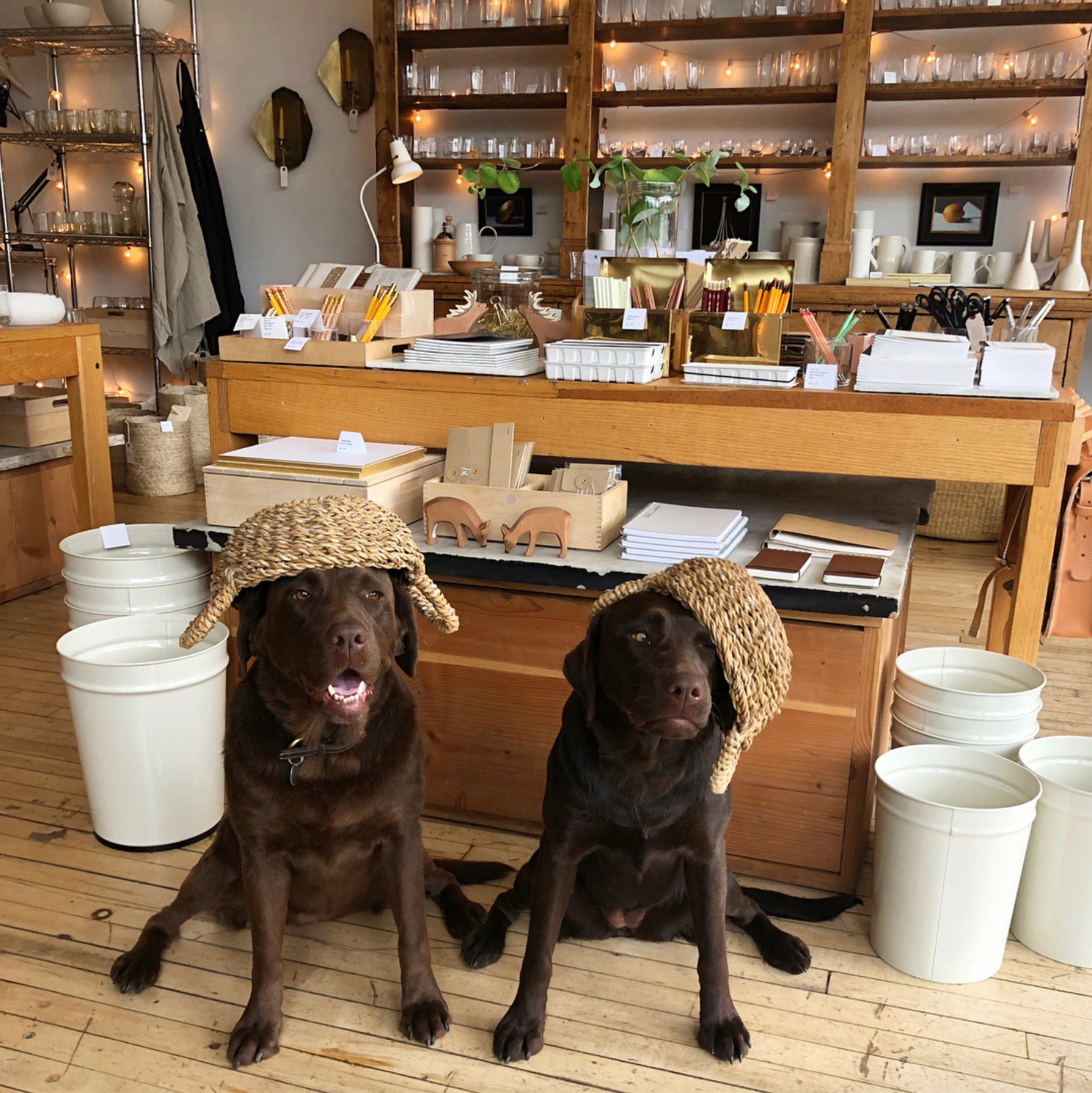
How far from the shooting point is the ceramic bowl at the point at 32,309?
11.2ft

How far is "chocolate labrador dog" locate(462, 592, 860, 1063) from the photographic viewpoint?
144 centimetres

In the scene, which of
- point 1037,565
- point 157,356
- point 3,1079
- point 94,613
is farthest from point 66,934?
point 157,356

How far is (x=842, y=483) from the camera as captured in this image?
289cm

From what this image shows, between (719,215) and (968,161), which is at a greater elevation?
(968,161)

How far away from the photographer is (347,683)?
4.73ft

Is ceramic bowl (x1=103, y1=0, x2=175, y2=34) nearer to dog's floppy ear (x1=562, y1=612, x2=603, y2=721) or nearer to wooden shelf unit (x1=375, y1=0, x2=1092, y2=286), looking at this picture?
wooden shelf unit (x1=375, y1=0, x2=1092, y2=286)

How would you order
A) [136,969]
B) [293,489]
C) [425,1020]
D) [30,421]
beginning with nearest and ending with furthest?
[425,1020] → [136,969] → [293,489] → [30,421]

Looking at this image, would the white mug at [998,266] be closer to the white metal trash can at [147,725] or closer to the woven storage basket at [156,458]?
the woven storage basket at [156,458]

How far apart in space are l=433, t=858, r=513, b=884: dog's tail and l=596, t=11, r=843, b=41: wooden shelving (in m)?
4.76

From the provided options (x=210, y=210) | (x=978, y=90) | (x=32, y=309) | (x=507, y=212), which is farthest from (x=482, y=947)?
(x=210, y=210)

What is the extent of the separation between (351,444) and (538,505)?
0.44 meters

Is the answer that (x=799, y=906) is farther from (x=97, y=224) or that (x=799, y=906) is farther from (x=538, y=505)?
(x=97, y=224)

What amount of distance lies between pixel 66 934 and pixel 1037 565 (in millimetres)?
2037

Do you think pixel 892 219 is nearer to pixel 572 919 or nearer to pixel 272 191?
pixel 272 191
